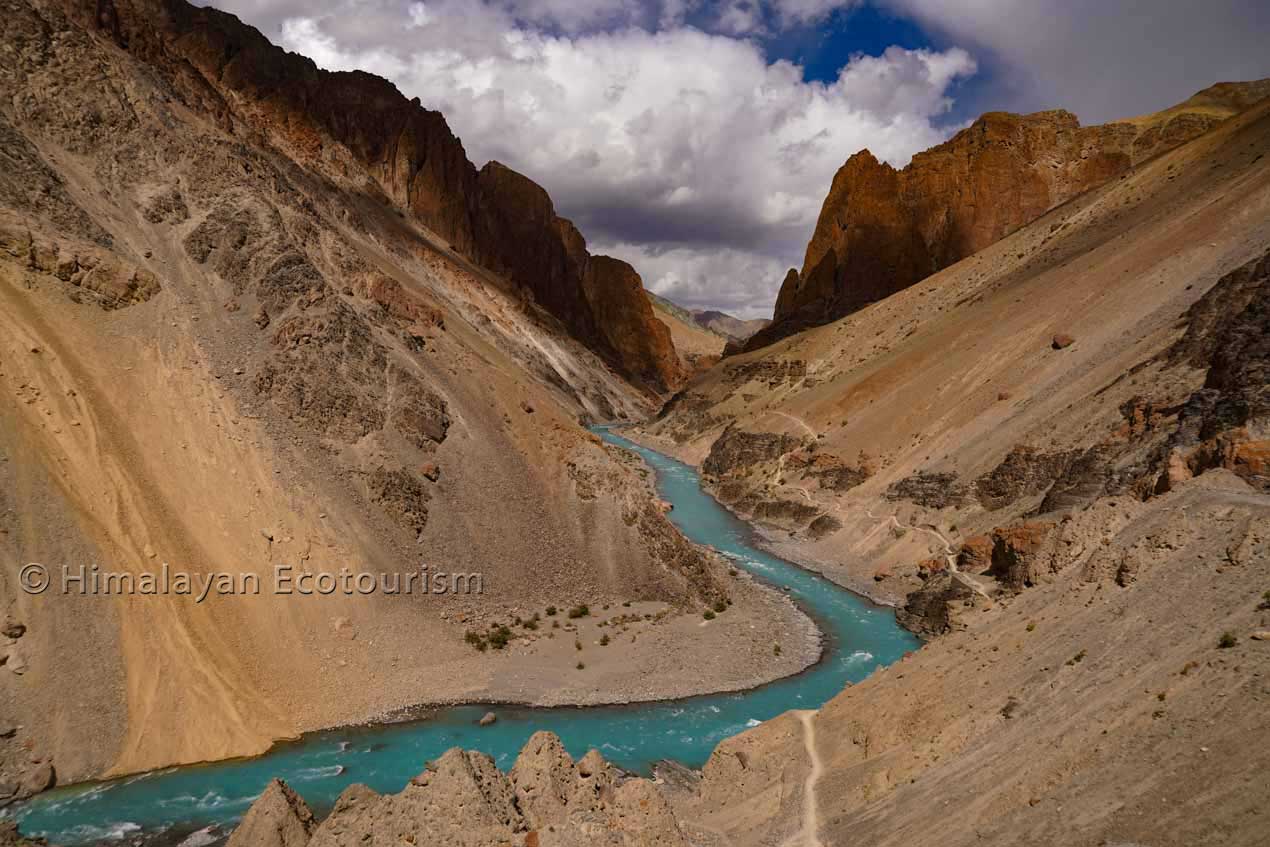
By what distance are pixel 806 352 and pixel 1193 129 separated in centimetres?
6172

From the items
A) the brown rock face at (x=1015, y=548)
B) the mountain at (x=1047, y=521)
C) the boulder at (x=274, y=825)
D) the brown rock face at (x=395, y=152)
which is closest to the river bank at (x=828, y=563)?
the mountain at (x=1047, y=521)

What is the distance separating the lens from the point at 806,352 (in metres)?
89.1

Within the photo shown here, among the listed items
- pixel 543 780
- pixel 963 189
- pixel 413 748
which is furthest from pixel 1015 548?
pixel 963 189

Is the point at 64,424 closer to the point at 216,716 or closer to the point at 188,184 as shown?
the point at 216,716

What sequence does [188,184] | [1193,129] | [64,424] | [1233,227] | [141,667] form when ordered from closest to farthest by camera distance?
[141,667], [64,424], [188,184], [1233,227], [1193,129]

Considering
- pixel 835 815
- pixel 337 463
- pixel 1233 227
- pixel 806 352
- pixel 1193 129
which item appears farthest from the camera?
pixel 1193 129

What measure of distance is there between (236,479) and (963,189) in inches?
4333

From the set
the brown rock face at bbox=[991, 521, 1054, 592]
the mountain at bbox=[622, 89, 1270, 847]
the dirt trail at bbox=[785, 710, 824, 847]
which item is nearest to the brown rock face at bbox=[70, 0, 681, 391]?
the dirt trail at bbox=[785, 710, 824, 847]

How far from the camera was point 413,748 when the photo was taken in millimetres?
24094

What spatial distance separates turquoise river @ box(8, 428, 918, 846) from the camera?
19.3m

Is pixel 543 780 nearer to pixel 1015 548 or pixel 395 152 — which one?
pixel 1015 548

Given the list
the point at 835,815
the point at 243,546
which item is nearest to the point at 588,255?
the point at 243,546

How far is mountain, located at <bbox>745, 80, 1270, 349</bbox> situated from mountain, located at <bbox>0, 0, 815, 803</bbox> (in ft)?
268

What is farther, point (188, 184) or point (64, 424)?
point (188, 184)
